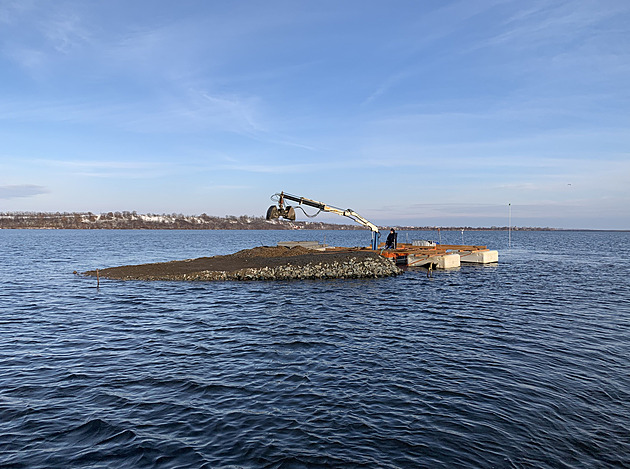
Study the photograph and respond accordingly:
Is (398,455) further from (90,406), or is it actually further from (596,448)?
(90,406)

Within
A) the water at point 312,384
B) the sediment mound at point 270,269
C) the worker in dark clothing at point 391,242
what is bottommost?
the water at point 312,384

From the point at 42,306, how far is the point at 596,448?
964 inches

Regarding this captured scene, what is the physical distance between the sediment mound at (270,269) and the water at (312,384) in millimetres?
8270

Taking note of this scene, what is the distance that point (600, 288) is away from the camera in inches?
1086

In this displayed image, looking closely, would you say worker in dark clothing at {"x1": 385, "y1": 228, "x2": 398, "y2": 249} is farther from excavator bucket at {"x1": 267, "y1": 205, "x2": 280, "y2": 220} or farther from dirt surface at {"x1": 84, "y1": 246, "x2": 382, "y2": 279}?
excavator bucket at {"x1": 267, "y1": 205, "x2": 280, "y2": 220}

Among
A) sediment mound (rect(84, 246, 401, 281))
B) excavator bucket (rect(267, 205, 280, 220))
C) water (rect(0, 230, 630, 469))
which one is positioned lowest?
water (rect(0, 230, 630, 469))

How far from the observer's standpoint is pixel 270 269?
3061 centimetres

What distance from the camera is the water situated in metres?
7.30

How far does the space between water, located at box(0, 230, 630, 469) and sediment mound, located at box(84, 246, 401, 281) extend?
827 centimetres

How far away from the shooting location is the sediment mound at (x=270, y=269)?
98.0 ft

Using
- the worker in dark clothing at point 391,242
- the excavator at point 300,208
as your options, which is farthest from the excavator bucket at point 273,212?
the worker in dark clothing at point 391,242

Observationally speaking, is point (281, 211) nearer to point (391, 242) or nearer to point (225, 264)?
point (225, 264)

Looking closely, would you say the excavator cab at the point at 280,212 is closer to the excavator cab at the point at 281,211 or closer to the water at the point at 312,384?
the excavator cab at the point at 281,211

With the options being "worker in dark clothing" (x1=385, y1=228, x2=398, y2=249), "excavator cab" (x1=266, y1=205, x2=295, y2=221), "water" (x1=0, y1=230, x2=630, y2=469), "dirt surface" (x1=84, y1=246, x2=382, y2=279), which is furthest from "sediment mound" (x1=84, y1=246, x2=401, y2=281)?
"water" (x1=0, y1=230, x2=630, y2=469)
